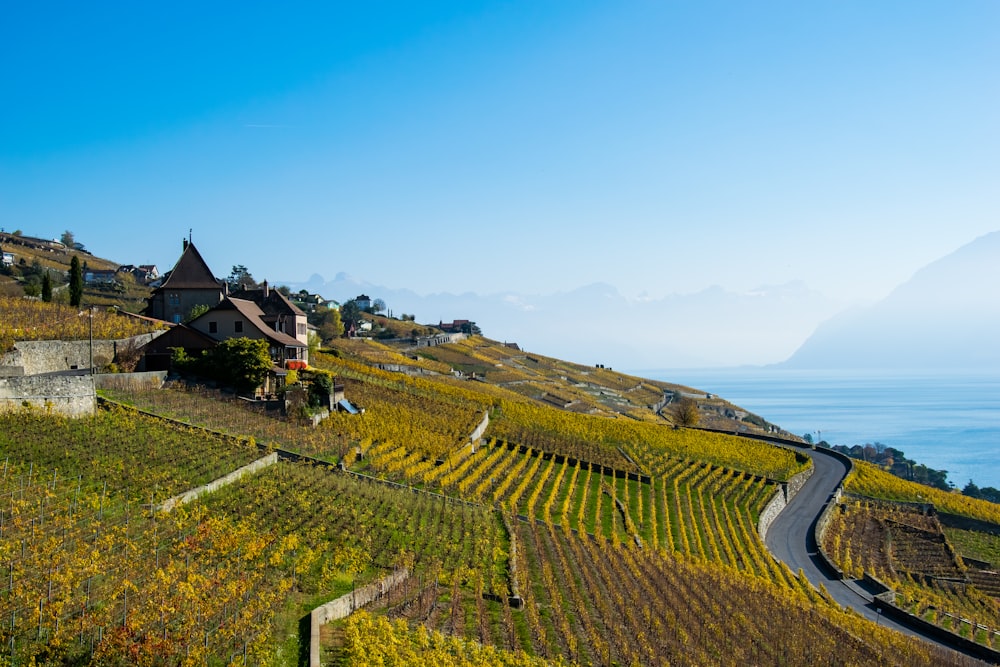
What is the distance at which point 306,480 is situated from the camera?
23.7 meters

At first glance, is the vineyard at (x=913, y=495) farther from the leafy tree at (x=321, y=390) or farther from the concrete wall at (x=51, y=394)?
the concrete wall at (x=51, y=394)

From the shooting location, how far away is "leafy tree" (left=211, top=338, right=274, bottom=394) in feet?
113

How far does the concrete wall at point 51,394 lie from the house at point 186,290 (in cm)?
2005

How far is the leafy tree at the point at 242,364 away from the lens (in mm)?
34469

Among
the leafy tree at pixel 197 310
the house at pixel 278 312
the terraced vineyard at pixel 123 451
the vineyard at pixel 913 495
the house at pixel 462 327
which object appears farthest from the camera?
the house at pixel 462 327

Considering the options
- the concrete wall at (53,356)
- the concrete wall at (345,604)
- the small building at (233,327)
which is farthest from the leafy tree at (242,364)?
the concrete wall at (345,604)

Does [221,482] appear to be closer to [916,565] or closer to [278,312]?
[278,312]

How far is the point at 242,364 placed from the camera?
34.5 meters

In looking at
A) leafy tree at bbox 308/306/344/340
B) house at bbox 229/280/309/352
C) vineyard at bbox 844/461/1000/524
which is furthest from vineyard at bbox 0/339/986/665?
leafy tree at bbox 308/306/344/340

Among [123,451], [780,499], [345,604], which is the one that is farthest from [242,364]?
[780,499]

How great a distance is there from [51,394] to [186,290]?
21.5 meters

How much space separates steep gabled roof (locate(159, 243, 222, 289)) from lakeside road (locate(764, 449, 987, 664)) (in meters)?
36.5

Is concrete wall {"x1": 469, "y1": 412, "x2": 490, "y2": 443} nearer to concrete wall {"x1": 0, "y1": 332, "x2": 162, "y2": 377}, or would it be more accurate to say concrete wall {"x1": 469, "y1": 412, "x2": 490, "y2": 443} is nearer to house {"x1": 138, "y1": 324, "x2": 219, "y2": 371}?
house {"x1": 138, "y1": 324, "x2": 219, "y2": 371}

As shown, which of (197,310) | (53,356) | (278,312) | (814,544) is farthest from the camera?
(278,312)
